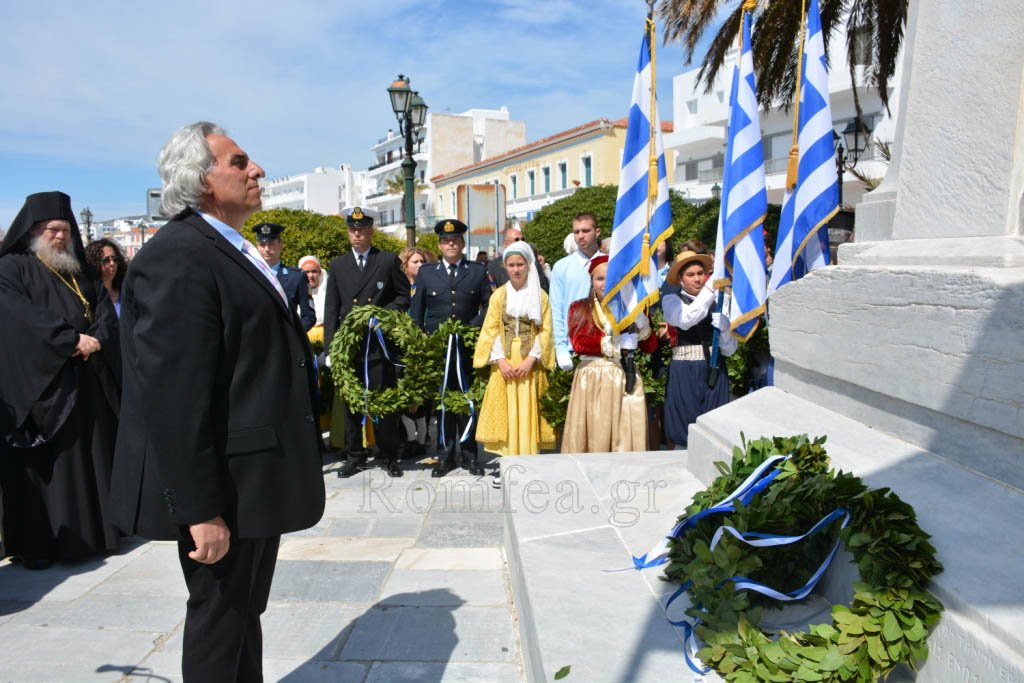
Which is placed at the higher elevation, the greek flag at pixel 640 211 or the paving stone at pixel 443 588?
Result: the greek flag at pixel 640 211

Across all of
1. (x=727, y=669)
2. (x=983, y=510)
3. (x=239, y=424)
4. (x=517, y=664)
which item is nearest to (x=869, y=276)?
(x=983, y=510)

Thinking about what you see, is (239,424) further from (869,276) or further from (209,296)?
(869,276)

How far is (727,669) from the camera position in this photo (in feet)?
7.09

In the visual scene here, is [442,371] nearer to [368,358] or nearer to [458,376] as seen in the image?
[458,376]

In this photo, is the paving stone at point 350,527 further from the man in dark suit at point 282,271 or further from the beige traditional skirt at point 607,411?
the man in dark suit at point 282,271

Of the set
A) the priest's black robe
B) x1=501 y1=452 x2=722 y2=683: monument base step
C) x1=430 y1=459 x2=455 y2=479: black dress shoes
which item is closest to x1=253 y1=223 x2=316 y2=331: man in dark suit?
x1=430 y1=459 x2=455 y2=479: black dress shoes

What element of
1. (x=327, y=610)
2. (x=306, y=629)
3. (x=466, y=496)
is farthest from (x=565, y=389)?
(x=306, y=629)

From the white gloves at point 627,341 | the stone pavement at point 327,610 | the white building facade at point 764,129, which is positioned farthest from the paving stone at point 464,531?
the white building facade at point 764,129

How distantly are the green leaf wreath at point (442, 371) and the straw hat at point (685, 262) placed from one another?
1855mm

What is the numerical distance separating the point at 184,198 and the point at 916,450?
2.83 meters

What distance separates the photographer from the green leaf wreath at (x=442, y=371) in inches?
253

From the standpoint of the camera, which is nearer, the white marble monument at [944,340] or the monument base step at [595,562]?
the white marble monument at [944,340]

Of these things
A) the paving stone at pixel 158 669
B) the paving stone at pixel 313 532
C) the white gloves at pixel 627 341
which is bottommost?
the paving stone at pixel 313 532

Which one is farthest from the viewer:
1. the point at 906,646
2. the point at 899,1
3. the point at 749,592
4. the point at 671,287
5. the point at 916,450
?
the point at 899,1
